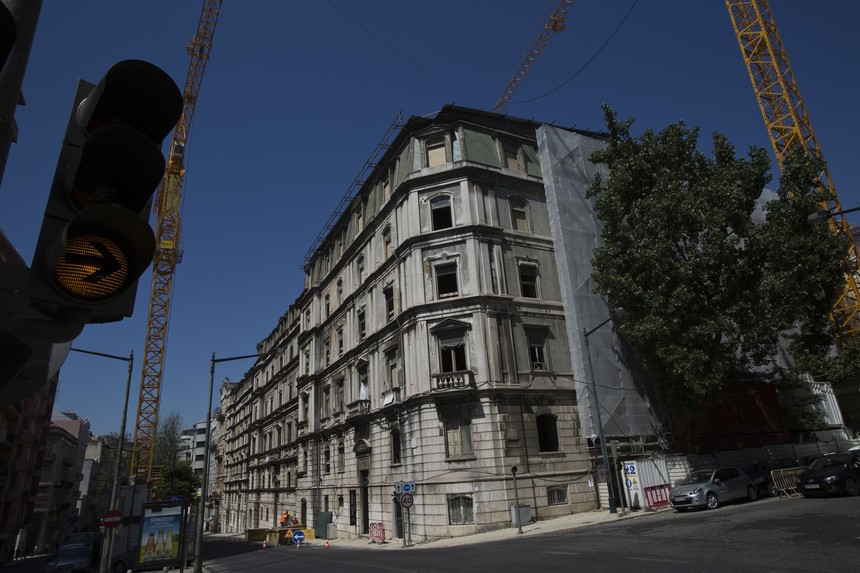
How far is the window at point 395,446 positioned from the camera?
30.3m

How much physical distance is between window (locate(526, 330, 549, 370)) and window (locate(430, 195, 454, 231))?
305 inches

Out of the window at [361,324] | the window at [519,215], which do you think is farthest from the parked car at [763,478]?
the window at [361,324]

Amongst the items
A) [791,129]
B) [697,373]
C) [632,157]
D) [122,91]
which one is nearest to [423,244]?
[632,157]

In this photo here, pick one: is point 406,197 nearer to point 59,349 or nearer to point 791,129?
point 59,349

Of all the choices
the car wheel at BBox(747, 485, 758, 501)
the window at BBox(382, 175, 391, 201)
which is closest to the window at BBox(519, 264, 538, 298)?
the window at BBox(382, 175, 391, 201)

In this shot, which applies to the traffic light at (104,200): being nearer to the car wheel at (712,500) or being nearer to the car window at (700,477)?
the car wheel at (712,500)

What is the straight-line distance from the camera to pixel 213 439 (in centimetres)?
12188

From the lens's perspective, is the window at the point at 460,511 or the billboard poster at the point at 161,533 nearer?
the billboard poster at the point at 161,533

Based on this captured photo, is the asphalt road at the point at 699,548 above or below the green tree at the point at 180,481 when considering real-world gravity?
below

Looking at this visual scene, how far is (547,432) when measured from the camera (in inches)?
1062

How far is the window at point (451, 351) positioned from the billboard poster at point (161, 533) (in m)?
13.4

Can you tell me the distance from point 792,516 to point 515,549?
26.1 ft

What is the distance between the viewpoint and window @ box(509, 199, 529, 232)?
31.0 metres

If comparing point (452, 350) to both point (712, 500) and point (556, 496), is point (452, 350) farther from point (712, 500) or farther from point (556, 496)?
point (712, 500)
